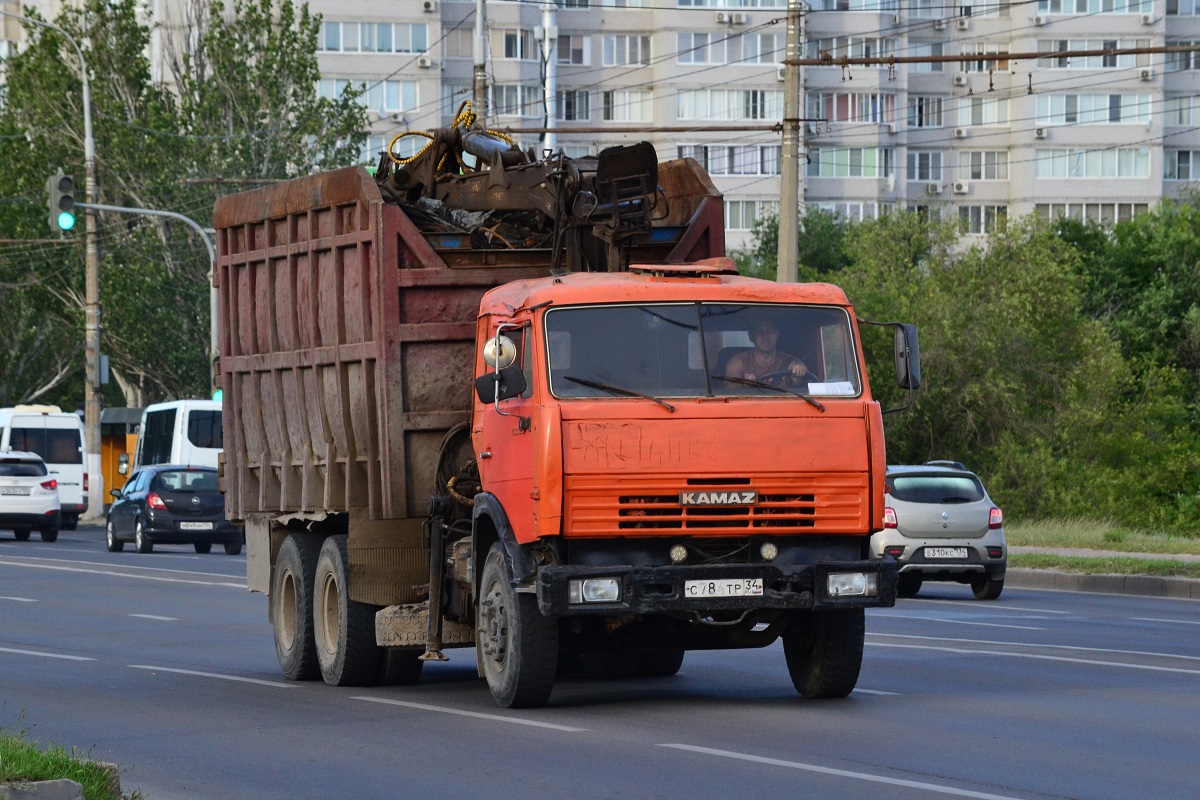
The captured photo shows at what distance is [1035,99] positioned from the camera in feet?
326

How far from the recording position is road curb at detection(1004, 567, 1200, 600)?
1000 inches

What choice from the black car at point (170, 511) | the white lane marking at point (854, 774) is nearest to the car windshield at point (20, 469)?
the black car at point (170, 511)

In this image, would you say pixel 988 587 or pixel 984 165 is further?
pixel 984 165

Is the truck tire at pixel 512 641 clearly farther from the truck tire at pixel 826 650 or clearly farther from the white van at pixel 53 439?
the white van at pixel 53 439

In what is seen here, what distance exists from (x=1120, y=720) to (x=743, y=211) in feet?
277

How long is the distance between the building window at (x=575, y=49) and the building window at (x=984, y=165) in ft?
61.7

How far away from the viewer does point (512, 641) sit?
11.8m

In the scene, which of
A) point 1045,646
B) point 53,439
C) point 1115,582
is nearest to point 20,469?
point 53,439

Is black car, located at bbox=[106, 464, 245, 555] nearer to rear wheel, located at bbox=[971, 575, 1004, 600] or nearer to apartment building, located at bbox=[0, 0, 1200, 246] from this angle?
rear wheel, located at bbox=[971, 575, 1004, 600]

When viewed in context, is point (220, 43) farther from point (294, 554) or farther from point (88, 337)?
point (294, 554)

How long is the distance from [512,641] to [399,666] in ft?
8.45

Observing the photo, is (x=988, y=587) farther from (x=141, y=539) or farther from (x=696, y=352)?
(x=141, y=539)

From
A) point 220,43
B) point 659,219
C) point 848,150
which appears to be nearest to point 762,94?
point 848,150

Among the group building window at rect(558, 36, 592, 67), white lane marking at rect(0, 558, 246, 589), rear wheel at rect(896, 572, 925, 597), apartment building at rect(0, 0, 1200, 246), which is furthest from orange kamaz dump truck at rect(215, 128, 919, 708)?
building window at rect(558, 36, 592, 67)
